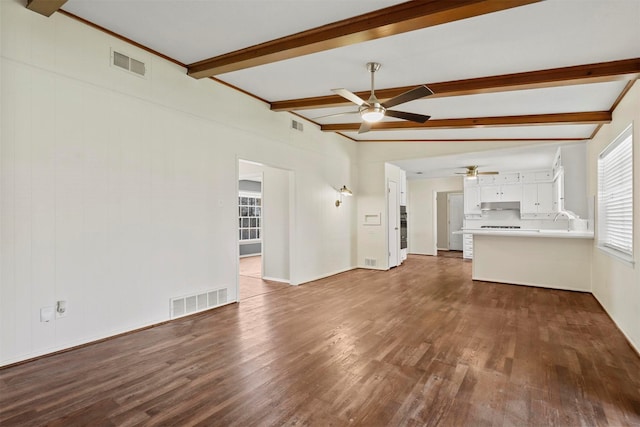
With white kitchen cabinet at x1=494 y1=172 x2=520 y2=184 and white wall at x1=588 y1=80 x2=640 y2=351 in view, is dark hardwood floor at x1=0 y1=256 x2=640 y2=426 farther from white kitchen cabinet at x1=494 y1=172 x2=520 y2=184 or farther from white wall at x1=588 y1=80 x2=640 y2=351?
white kitchen cabinet at x1=494 y1=172 x2=520 y2=184

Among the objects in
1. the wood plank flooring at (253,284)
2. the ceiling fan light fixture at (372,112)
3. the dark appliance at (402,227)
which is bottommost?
the wood plank flooring at (253,284)

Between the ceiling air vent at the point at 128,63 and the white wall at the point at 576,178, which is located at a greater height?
the ceiling air vent at the point at 128,63

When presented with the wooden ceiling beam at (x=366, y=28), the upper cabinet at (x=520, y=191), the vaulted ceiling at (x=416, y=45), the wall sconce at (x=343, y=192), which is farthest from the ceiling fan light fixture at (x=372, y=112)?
the upper cabinet at (x=520, y=191)

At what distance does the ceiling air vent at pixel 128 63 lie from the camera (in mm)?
3320

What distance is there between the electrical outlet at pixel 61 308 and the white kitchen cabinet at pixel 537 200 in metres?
9.65

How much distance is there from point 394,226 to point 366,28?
5656mm

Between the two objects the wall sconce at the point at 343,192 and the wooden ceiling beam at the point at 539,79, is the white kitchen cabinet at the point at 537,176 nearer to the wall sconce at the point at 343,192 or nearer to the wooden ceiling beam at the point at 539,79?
the wall sconce at the point at 343,192

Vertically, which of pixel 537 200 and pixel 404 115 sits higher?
pixel 404 115

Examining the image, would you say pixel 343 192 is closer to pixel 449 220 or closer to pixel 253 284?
pixel 253 284

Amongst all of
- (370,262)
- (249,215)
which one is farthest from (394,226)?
(249,215)

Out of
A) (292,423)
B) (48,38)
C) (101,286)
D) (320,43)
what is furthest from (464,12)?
(101,286)

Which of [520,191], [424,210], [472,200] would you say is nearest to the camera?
[520,191]

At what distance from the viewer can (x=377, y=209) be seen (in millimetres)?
7527

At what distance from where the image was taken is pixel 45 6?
2.67 m
